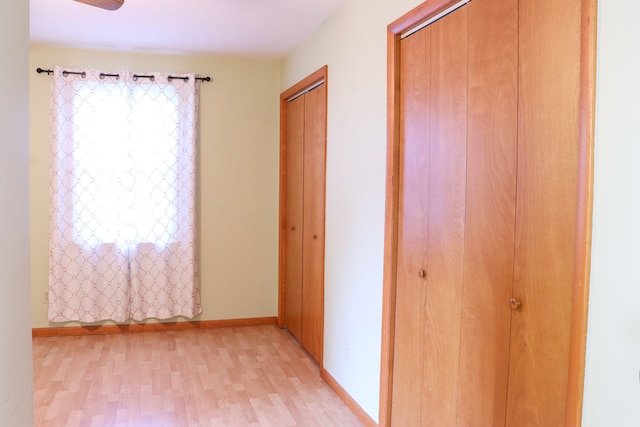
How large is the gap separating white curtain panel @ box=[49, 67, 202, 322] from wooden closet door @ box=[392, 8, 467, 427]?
269 centimetres

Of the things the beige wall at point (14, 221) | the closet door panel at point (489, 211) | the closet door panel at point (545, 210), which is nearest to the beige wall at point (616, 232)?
the closet door panel at point (545, 210)

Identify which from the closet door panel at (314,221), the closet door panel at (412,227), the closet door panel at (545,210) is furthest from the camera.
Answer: the closet door panel at (314,221)

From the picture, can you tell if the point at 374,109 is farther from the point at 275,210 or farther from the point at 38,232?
the point at 38,232

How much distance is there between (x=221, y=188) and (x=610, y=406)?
4.03 meters

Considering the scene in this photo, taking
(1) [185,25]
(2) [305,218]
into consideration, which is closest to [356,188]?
(2) [305,218]

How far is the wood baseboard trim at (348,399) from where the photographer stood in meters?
2.88

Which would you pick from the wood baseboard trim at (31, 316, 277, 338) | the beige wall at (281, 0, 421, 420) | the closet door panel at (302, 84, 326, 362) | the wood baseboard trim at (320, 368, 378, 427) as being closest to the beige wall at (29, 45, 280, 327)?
the wood baseboard trim at (31, 316, 277, 338)

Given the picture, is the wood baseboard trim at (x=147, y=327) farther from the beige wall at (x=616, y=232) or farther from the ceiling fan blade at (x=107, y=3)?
the beige wall at (x=616, y=232)

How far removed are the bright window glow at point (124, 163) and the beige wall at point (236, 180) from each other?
1.00 ft

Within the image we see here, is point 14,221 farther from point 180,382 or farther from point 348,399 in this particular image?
point 180,382

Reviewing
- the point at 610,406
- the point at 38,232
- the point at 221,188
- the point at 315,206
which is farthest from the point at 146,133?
the point at 610,406

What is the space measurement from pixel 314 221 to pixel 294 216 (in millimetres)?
615

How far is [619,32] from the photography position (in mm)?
1358

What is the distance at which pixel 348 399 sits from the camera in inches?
125
